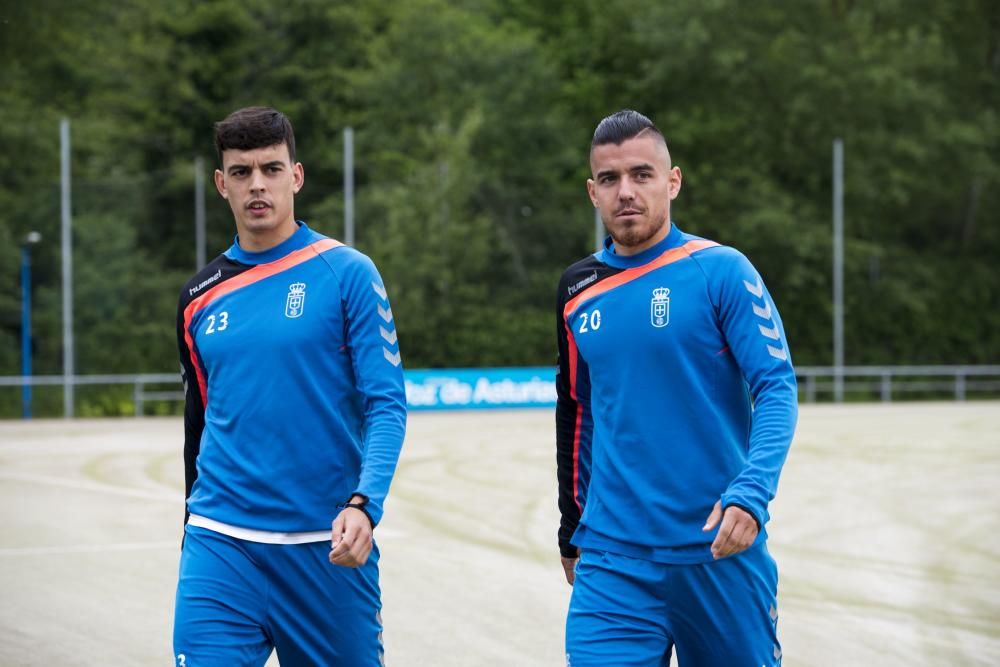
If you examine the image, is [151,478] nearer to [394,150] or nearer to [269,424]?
[269,424]

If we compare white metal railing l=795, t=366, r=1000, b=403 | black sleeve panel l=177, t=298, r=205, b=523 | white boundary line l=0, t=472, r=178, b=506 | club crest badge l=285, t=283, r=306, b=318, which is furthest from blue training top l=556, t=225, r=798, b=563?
white metal railing l=795, t=366, r=1000, b=403

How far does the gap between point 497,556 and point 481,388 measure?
89.6 feet

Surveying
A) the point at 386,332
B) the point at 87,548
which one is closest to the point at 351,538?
the point at 386,332

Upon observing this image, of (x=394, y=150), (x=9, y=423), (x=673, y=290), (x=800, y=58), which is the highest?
(x=800, y=58)

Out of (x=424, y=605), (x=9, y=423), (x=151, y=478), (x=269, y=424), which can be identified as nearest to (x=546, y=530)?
(x=424, y=605)

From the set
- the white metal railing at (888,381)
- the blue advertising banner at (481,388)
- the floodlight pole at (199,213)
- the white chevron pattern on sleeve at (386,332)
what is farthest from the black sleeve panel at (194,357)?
the floodlight pole at (199,213)

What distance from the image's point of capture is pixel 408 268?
43000 millimetres

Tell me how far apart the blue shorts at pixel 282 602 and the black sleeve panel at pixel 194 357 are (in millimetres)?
396

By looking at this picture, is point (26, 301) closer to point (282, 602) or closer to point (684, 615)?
point (282, 602)

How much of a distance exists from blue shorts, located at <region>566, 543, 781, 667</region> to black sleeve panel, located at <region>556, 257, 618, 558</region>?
1.40 ft

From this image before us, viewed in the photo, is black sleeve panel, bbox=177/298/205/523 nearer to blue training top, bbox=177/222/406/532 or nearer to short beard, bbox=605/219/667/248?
blue training top, bbox=177/222/406/532

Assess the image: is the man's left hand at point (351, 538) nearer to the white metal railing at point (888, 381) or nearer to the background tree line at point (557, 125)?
the white metal railing at point (888, 381)

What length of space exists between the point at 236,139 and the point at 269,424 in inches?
35.4

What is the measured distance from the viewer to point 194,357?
5.02 m
